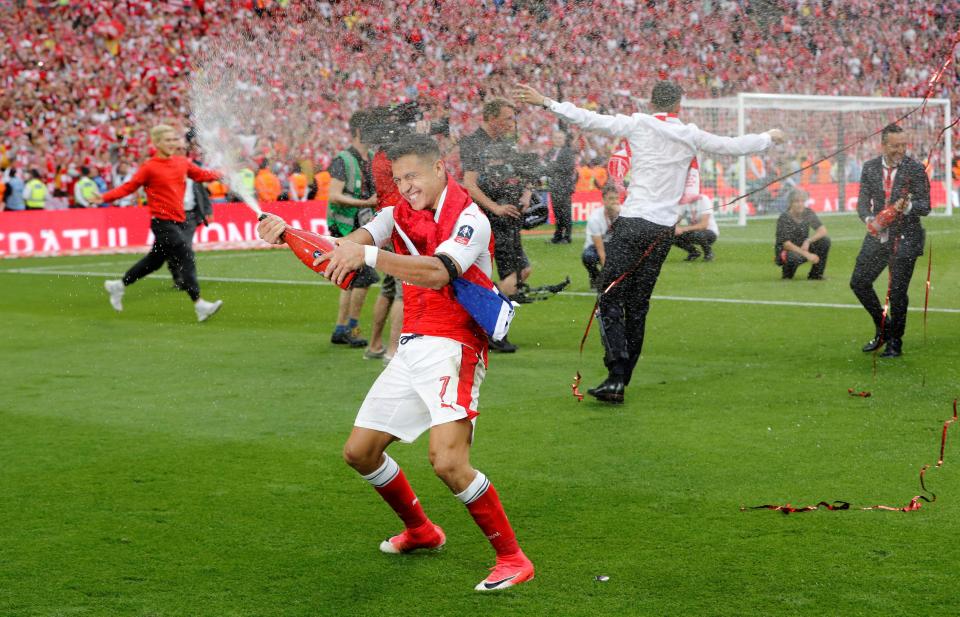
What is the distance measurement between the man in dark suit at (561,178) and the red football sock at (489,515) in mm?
9390

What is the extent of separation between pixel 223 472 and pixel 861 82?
13.9 metres

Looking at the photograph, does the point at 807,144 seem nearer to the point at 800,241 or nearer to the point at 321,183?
the point at 800,241

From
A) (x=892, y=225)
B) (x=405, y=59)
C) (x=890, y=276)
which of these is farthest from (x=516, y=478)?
(x=405, y=59)

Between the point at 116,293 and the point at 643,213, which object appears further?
the point at 116,293

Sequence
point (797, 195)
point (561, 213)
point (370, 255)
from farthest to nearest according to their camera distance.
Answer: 1. point (561, 213)
2. point (797, 195)
3. point (370, 255)

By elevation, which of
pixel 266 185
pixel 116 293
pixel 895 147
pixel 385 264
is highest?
pixel 895 147

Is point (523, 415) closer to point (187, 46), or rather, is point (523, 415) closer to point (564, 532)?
point (564, 532)

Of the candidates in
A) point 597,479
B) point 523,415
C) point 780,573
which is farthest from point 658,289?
point 780,573

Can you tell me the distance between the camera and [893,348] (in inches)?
378

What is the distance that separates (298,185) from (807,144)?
10.2 meters

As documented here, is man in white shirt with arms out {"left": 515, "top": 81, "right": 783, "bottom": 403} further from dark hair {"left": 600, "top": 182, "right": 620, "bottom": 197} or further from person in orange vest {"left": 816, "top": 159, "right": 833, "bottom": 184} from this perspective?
person in orange vest {"left": 816, "top": 159, "right": 833, "bottom": 184}

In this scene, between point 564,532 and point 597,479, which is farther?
point 597,479

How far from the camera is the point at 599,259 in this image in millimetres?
14844

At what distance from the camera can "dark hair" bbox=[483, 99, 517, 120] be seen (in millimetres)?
9453
